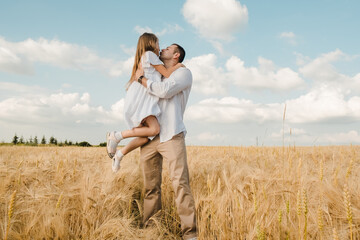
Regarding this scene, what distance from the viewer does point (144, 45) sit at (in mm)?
3318

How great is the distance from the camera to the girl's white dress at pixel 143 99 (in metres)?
3.04

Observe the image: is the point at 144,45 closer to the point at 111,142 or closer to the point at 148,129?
the point at 148,129

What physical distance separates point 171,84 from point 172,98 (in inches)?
9.9

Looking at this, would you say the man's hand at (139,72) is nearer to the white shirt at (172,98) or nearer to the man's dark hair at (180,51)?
the white shirt at (172,98)

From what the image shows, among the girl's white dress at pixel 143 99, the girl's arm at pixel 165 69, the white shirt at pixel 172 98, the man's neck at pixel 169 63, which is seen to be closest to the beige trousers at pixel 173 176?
the white shirt at pixel 172 98

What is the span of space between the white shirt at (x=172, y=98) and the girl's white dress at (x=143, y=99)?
0.37ft

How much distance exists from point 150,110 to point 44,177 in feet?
→ 7.29

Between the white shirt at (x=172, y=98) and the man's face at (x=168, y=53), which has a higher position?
the man's face at (x=168, y=53)

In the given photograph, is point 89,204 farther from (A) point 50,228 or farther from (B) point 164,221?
(B) point 164,221

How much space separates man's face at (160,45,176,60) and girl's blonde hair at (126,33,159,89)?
0.12 meters

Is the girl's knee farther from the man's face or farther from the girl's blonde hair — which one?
the man's face

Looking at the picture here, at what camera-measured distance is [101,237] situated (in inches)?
93.3

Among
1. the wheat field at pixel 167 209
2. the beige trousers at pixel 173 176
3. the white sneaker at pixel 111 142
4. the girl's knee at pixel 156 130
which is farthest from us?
the white sneaker at pixel 111 142

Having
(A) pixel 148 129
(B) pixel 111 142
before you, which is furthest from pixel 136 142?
(B) pixel 111 142
